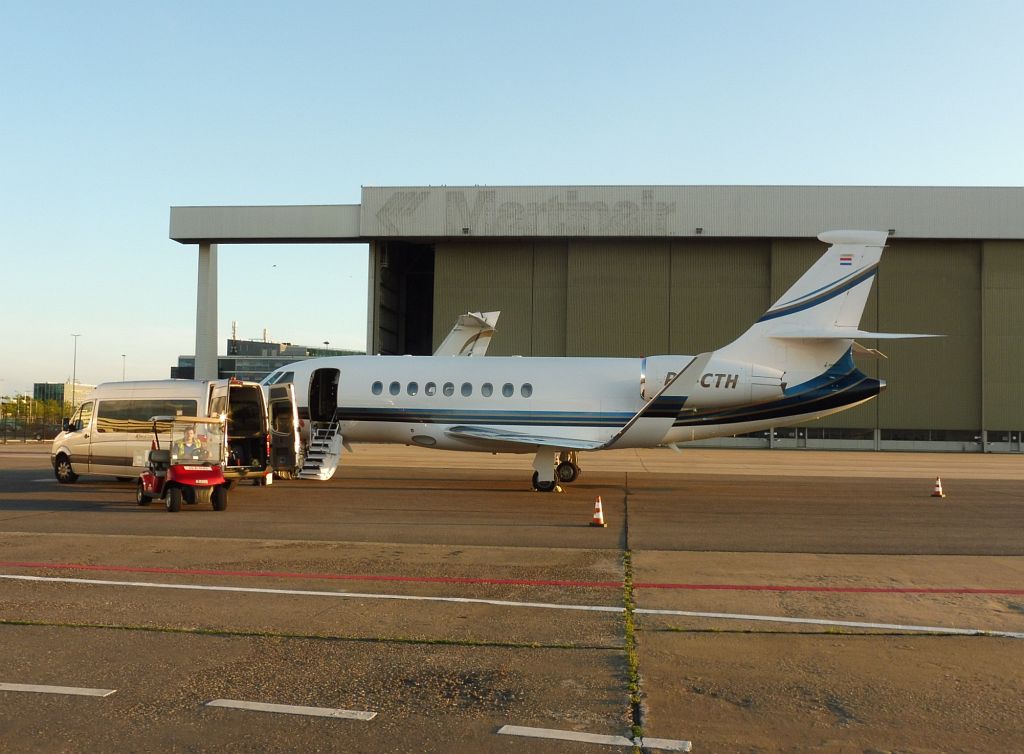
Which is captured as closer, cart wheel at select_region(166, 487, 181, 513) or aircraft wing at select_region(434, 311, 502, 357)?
cart wheel at select_region(166, 487, 181, 513)

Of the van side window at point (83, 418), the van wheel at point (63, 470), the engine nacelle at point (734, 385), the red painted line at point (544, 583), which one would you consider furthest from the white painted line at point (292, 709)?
the van wheel at point (63, 470)

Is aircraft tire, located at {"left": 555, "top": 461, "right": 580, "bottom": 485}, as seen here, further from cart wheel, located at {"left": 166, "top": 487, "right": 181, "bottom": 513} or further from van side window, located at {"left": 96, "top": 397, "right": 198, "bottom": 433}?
cart wheel, located at {"left": 166, "top": 487, "right": 181, "bottom": 513}

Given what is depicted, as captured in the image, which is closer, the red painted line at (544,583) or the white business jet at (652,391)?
the red painted line at (544,583)

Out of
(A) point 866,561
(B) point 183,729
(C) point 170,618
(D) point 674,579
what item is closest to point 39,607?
(C) point 170,618

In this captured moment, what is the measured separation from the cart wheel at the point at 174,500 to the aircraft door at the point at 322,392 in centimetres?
746

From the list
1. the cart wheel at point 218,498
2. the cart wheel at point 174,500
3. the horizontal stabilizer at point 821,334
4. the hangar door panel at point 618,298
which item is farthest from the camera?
the hangar door panel at point 618,298

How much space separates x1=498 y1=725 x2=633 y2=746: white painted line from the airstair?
1559cm

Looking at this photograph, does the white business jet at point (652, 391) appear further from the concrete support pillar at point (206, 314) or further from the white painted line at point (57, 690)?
the concrete support pillar at point (206, 314)

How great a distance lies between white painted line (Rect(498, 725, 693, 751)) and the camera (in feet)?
16.2

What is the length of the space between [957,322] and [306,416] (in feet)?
128

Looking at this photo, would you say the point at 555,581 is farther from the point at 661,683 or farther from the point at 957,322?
the point at 957,322

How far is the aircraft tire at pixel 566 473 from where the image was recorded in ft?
76.4

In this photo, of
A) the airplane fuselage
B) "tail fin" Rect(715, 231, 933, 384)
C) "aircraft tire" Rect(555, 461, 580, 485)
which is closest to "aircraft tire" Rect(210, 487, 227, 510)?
the airplane fuselage

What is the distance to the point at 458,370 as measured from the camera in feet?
75.1
